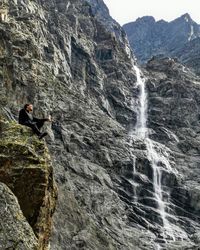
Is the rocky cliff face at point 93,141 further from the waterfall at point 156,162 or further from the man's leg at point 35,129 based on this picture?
the man's leg at point 35,129

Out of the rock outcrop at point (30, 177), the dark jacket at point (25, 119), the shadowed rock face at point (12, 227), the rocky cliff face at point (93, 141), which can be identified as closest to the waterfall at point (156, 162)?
the rocky cliff face at point (93, 141)

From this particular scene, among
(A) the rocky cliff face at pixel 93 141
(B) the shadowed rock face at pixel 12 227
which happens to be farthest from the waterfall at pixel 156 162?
(B) the shadowed rock face at pixel 12 227

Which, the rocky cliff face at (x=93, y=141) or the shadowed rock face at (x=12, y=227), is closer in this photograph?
the shadowed rock face at (x=12, y=227)

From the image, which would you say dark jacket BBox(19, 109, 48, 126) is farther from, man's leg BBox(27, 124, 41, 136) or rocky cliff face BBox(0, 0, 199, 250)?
rocky cliff face BBox(0, 0, 199, 250)

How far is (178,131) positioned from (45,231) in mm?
85406

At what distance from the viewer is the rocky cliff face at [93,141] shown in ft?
180

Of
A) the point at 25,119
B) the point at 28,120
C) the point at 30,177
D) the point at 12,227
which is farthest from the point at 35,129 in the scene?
the point at 12,227

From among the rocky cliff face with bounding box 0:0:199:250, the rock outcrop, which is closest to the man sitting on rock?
the rock outcrop

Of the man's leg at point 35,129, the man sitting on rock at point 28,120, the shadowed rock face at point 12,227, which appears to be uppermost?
the man sitting on rock at point 28,120

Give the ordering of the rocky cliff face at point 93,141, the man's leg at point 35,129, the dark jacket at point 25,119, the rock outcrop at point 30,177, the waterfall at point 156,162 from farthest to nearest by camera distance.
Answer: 1. the waterfall at point 156,162
2. the rocky cliff face at point 93,141
3. the dark jacket at point 25,119
4. the man's leg at point 35,129
5. the rock outcrop at point 30,177

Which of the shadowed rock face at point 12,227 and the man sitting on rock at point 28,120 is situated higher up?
the man sitting on rock at point 28,120

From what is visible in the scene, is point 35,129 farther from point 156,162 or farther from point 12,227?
point 156,162

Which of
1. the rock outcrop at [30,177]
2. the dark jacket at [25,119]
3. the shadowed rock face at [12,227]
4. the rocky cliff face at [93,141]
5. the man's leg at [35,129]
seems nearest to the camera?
the shadowed rock face at [12,227]

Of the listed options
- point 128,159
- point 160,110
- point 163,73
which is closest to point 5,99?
point 128,159
